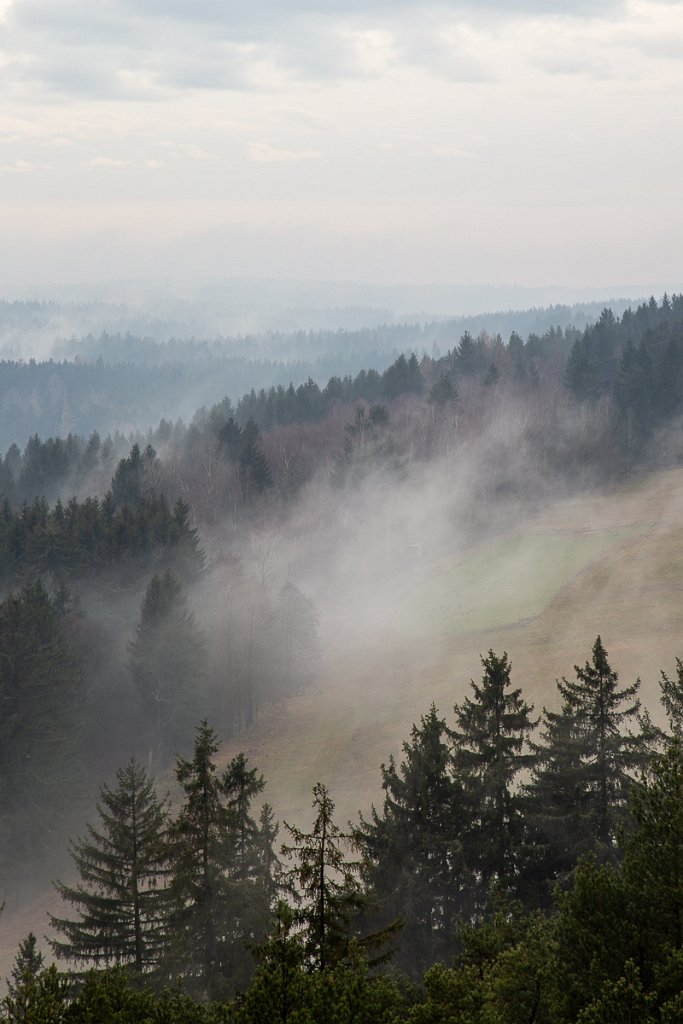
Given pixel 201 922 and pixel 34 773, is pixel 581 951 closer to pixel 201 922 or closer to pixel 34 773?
pixel 201 922

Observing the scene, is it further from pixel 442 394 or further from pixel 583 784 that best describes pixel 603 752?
pixel 442 394

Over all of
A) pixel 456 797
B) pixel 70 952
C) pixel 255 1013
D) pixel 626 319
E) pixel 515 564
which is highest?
pixel 626 319

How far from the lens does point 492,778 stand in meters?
24.0

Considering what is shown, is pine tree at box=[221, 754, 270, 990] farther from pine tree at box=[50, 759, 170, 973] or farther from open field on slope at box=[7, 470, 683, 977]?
open field on slope at box=[7, 470, 683, 977]

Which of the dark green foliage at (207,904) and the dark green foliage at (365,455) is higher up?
the dark green foliage at (365,455)

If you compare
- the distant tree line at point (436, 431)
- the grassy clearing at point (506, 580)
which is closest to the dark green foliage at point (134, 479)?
the distant tree line at point (436, 431)

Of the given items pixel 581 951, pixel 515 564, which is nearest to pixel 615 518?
pixel 515 564

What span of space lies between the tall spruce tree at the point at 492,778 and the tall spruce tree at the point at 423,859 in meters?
0.43

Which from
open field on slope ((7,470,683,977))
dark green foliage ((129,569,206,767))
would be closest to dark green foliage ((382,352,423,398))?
open field on slope ((7,470,683,977))

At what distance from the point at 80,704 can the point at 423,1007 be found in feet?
134

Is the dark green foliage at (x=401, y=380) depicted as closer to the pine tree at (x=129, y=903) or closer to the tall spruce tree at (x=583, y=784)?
the tall spruce tree at (x=583, y=784)

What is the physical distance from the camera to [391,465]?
305ft

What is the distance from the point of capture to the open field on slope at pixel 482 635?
167 ft

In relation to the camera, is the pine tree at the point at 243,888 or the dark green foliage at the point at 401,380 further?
the dark green foliage at the point at 401,380
